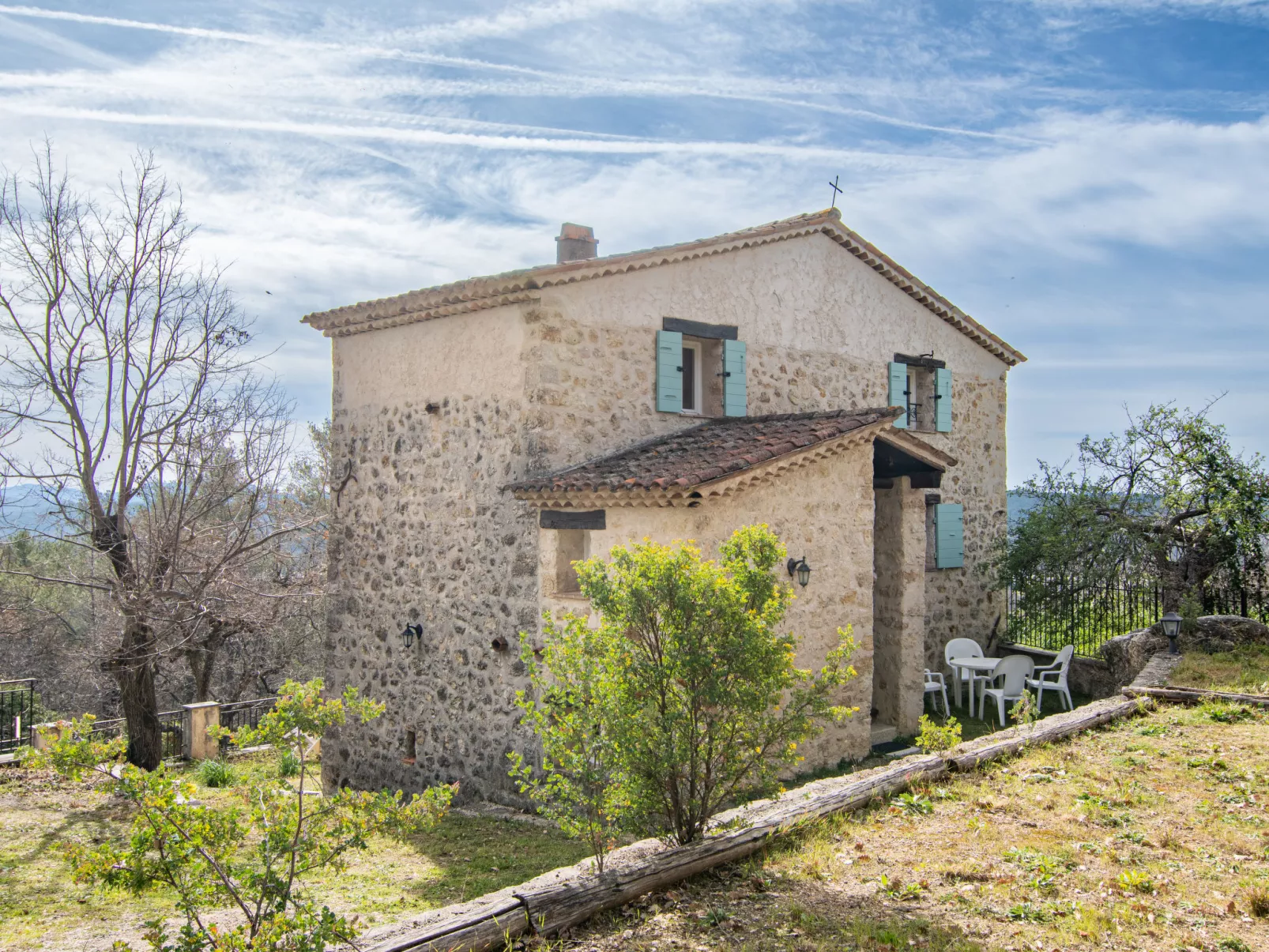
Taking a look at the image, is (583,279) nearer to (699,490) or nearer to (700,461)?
(700,461)

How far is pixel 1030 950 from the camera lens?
462cm

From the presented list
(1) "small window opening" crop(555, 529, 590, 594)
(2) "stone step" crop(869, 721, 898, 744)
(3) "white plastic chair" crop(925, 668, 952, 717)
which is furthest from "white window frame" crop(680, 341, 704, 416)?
(3) "white plastic chair" crop(925, 668, 952, 717)

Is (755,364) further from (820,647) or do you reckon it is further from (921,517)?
(820,647)

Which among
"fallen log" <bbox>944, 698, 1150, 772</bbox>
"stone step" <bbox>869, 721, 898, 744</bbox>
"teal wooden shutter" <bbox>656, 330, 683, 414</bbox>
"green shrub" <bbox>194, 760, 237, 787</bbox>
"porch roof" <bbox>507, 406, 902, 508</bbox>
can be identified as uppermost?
"teal wooden shutter" <bbox>656, 330, 683, 414</bbox>

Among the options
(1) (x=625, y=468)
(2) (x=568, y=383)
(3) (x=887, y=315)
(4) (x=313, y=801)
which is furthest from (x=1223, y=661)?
(4) (x=313, y=801)

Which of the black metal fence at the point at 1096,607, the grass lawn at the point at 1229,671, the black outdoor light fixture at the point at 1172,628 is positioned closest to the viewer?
the grass lawn at the point at 1229,671

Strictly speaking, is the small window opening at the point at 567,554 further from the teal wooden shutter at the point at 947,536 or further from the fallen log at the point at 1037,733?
the teal wooden shutter at the point at 947,536

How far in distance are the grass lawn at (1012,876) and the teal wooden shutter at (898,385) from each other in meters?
7.14

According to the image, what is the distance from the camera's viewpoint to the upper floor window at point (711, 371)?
11.9 meters

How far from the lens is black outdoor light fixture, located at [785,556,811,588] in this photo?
9914 mm

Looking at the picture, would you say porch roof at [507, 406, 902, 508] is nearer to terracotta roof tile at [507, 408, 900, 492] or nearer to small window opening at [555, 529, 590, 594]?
terracotta roof tile at [507, 408, 900, 492]

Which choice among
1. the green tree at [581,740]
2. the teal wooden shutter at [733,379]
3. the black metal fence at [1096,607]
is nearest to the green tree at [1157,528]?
the black metal fence at [1096,607]

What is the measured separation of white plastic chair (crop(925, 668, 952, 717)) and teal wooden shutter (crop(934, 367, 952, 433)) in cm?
361

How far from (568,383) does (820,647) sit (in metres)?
3.81
